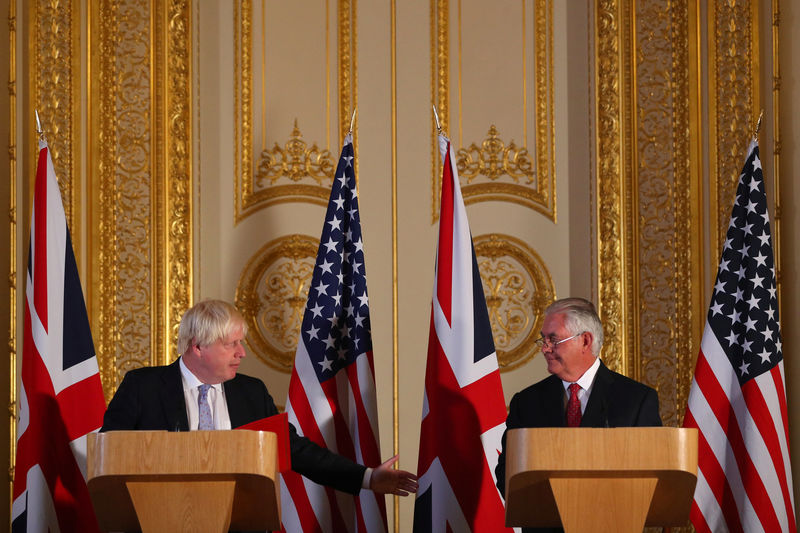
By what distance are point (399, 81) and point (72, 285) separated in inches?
81.1

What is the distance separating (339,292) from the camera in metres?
4.70

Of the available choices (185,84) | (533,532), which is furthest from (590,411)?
(185,84)

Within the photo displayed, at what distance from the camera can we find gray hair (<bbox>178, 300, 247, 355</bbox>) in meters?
3.67

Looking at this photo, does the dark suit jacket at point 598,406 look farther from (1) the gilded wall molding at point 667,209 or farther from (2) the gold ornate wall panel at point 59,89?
(2) the gold ornate wall panel at point 59,89

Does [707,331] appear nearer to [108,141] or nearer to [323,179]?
[323,179]

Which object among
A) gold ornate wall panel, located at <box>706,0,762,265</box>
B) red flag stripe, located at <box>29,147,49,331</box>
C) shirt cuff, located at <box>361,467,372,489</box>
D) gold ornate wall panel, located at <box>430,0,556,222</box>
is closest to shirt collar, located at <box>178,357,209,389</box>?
shirt cuff, located at <box>361,467,372,489</box>

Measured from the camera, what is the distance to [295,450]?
393cm

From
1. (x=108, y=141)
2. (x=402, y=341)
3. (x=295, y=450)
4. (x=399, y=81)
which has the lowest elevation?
(x=295, y=450)

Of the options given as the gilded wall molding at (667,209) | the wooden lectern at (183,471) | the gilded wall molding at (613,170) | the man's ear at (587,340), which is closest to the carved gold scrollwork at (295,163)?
the gilded wall molding at (613,170)

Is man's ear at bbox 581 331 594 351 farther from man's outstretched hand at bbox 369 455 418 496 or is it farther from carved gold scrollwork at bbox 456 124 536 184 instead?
carved gold scrollwork at bbox 456 124 536 184

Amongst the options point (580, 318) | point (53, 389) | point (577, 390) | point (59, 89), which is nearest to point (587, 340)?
point (580, 318)

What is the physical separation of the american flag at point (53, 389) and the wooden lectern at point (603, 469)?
2293mm

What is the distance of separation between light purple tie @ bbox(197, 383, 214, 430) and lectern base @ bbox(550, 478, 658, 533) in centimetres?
138

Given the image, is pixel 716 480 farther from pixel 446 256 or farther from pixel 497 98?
pixel 497 98
